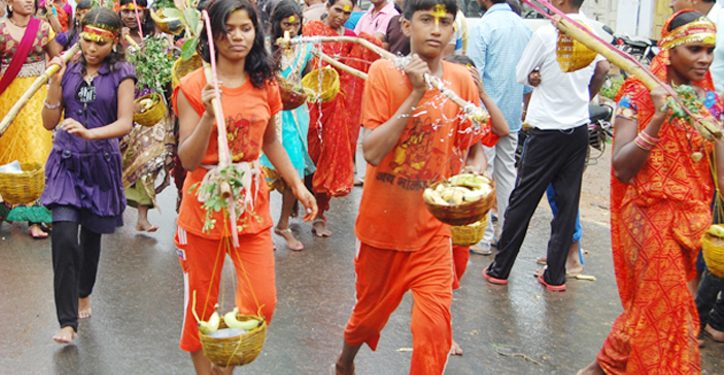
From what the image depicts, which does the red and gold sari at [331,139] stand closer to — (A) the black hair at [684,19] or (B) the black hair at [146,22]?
A: (B) the black hair at [146,22]

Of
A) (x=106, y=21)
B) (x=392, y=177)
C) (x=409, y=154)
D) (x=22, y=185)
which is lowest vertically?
(x=22, y=185)

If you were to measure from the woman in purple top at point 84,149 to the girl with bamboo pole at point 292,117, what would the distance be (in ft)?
6.09

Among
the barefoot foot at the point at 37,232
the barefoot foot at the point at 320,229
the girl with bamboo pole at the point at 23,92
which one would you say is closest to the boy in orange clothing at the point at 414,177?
the barefoot foot at the point at 320,229

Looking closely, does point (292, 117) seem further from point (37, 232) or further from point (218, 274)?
point (218, 274)

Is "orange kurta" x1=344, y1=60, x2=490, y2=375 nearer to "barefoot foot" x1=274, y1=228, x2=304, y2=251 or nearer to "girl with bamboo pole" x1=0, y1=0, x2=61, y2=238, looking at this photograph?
"barefoot foot" x1=274, y1=228, x2=304, y2=251

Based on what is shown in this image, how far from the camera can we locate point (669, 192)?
4.46m

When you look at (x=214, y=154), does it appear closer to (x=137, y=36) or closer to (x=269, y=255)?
(x=269, y=255)

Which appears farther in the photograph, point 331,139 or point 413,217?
point 331,139

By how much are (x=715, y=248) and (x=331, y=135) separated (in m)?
4.61

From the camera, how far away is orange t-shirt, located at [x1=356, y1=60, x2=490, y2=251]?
4.23 meters

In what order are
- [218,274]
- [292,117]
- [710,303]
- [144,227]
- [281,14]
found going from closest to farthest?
[218,274], [710,303], [281,14], [292,117], [144,227]

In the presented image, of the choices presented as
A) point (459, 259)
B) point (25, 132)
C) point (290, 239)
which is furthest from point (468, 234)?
point (25, 132)

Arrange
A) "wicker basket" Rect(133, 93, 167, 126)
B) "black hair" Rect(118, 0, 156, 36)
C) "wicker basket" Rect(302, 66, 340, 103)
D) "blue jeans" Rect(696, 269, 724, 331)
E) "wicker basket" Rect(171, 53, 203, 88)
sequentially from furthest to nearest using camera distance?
1. "black hair" Rect(118, 0, 156, 36)
2. "wicker basket" Rect(302, 66, 340, 103)
3. "wicker basket" Rect(133, 93, 167, 126)
4. "blue jeans" Rect(696, 269, 724, 331)
5. "wicker basket" Rect(171, 53, 203, 88)

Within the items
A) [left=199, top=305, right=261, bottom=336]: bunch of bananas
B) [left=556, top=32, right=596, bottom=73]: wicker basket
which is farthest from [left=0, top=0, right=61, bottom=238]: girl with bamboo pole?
[left=556, top=32, right=596, bottom=73]: wicker basket
